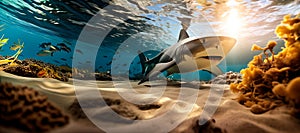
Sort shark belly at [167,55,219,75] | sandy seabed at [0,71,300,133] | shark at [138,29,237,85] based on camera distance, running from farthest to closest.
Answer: shark belly at [167,55,219,75], shark at [138,29,237,85], sandy seabed at [0,71,300,133]

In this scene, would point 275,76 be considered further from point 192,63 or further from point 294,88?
point 192,63

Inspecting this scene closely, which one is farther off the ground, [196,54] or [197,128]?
[196,54]

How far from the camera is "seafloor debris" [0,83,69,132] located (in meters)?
1.41

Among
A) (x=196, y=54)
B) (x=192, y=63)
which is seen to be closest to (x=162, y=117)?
(x=196, y=54)

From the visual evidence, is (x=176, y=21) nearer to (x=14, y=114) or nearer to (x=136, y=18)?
(x=136, y=18)

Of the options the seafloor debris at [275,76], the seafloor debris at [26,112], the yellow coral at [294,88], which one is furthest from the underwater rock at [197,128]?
the seafloor debris at [26,112]

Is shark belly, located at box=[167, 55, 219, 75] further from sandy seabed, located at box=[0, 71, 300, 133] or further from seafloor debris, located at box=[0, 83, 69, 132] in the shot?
seafloor debris, located at box=[0, 83, 69, 132]

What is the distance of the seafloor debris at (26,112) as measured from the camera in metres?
1.41

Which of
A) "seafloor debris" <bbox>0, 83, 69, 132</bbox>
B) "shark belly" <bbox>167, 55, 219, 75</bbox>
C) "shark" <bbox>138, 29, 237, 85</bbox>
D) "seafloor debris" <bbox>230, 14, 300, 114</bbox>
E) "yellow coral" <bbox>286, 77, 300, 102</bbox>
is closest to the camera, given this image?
"seafloor debris" <bbox>0, 83, 69, 132</bbox>

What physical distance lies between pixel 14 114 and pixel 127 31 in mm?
19951

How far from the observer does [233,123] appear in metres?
2.31

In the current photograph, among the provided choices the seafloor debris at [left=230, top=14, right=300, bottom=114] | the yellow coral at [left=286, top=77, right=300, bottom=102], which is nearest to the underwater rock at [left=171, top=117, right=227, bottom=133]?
the seafloor debris at [left=230, top=14, right=300, bottom=114]

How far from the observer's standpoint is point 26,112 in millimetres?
1498

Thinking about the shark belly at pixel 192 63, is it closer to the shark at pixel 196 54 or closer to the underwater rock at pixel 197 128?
the shark at pixel 196 54
